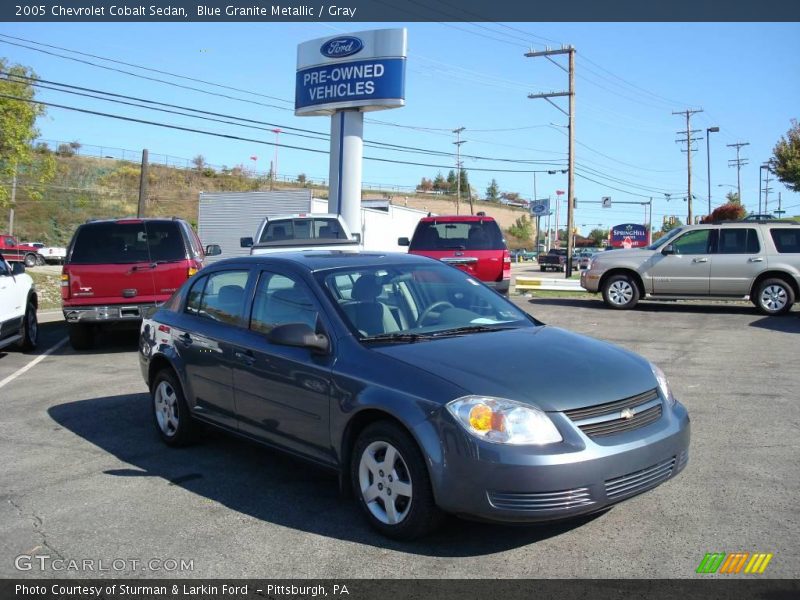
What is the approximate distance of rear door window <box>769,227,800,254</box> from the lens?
49.8 feet

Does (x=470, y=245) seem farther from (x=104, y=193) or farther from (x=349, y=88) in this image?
(x=104, y=193)

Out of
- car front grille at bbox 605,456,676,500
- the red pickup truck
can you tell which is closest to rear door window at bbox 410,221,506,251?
car front grille at bbox 605,456,676,500

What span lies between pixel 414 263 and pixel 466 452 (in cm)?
208

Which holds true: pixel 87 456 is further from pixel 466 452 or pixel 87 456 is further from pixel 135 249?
pixel 135 249

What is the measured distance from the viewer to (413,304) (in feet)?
16.7

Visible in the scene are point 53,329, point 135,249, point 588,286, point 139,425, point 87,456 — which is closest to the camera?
point 87,456

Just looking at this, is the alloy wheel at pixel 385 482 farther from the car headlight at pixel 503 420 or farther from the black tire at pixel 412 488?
the car headlight at pixel 503 420

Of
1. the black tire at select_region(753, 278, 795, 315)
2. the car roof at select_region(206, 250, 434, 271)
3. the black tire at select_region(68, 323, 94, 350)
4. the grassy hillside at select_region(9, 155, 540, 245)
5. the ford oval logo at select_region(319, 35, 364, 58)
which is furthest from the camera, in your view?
the grassy hillside at select_region(9, 155, 540, 245)

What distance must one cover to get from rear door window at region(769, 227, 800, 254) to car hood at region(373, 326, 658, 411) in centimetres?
1228

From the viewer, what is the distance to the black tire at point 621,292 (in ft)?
53.6

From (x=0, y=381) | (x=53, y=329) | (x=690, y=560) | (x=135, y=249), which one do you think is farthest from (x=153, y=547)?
(x=53, y=329)

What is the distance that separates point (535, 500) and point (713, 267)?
526 inches

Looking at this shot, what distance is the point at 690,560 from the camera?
3.86 m
